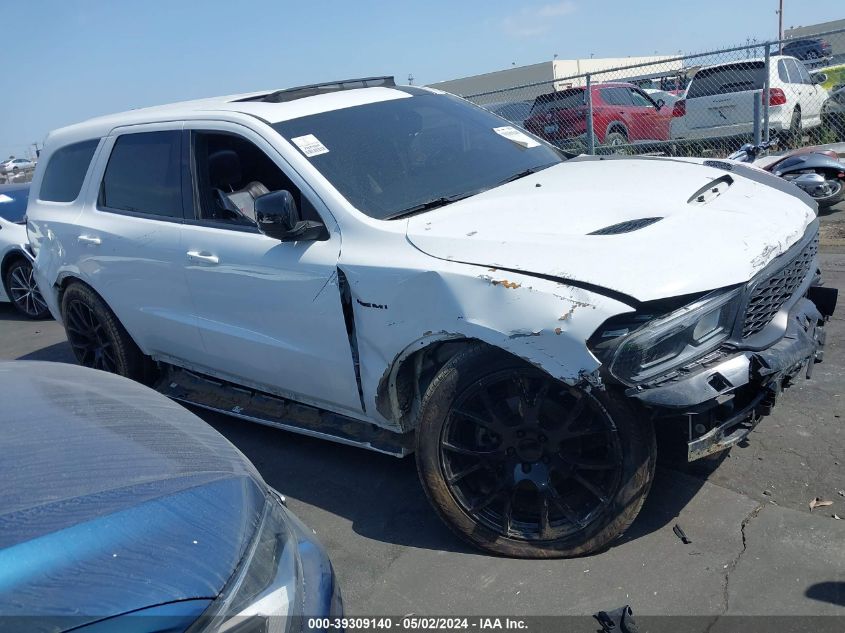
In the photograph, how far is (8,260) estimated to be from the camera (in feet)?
29.5

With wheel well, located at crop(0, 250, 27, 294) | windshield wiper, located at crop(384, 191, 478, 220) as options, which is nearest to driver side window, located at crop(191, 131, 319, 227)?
windshield wiper, located at crop(384, 191, 478, 220)

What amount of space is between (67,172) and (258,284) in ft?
8.04

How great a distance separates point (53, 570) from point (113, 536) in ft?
0.53

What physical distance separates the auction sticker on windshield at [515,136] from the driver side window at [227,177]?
4.37 feet

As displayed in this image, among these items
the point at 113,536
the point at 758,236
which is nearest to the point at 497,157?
the point at 758,236

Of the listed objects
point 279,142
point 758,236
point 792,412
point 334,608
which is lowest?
point 792,412

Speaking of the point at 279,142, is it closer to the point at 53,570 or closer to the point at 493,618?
the point at 493,618

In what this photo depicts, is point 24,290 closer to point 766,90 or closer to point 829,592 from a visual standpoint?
point 829,592

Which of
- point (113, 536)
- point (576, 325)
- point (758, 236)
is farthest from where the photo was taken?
point (758, 236)

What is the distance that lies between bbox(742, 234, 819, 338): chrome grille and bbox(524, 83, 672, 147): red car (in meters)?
9.87

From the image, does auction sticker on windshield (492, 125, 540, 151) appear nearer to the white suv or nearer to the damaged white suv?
the damaged white suv

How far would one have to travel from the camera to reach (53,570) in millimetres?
1688

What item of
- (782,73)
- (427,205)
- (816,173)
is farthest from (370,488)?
(782,73)

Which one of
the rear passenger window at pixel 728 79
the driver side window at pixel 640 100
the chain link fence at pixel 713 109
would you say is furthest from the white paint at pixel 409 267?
the driver side window at pixel 640 100
